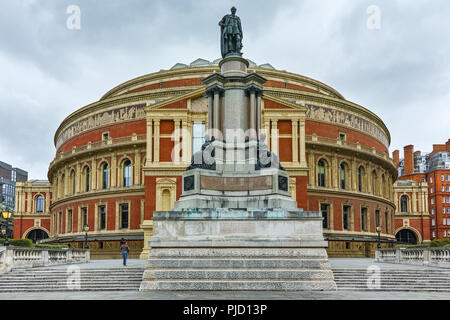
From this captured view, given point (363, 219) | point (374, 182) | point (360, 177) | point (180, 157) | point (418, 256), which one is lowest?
point (418, 256)

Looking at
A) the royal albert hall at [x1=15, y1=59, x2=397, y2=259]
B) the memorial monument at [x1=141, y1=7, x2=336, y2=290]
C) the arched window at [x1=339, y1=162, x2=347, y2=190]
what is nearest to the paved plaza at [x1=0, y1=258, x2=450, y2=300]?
the memorial monument at [x1=141, y1=7, x2=336, y2=290]

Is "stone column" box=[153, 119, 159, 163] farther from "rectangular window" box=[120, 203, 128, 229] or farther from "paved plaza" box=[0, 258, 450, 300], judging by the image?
"paved plaza" box=[0, 258, 450, 300]

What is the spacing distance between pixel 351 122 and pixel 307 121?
6.33 metres

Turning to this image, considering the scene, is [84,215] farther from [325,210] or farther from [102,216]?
[325,210]

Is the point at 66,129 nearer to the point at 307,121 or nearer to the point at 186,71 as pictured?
the point at 186,71

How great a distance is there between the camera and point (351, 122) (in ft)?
178

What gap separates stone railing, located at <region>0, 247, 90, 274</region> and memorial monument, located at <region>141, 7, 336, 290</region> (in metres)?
7.79

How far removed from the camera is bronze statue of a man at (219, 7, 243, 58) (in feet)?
71.9

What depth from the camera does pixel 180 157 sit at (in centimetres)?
4216

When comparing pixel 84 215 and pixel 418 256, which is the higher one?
pixel 84 215

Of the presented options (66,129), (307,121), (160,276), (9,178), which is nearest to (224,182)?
(160,276)

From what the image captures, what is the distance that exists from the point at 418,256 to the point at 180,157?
A: 71.1 ft

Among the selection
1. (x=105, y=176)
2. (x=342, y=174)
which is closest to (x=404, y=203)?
(x=342, y=174)

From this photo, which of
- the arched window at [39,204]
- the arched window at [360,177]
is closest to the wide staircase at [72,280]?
the arched window at [360,177]
